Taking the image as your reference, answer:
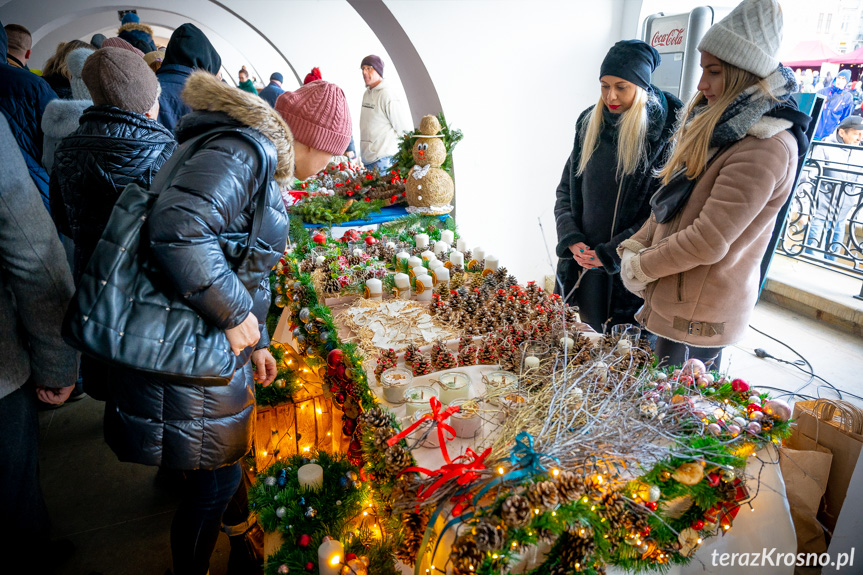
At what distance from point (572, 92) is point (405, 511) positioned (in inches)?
157

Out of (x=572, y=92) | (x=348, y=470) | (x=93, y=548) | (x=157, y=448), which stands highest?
(x=572, y=92)

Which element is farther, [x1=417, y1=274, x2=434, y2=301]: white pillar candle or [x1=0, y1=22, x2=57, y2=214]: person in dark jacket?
[x1=0, y1=22, x2=57, y2=214]: person in dark jacket

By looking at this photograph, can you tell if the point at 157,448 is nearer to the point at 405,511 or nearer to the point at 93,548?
the point at 405,511

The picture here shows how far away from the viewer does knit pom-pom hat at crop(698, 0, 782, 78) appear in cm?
154

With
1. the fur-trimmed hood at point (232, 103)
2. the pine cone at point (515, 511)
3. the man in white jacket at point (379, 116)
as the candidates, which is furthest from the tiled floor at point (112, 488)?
the man in white jacket at point (379, 116)

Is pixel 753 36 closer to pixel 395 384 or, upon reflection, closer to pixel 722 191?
pixel 722 191

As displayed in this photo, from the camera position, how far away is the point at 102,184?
1652mm

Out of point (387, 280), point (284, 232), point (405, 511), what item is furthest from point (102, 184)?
point (405, 511)

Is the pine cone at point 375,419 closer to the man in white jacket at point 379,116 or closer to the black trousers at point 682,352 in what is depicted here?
the black trousers at point 682,352

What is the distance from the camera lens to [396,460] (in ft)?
3.52

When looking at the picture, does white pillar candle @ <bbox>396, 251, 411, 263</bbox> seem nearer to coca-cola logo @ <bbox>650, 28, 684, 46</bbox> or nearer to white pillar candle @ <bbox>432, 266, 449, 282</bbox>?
white pillar candle @ <bbox>432, 266, 449, 282</bbox>

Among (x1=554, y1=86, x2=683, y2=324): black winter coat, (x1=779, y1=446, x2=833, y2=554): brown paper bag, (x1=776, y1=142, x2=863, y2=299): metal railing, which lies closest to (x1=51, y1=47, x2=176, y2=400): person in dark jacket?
(x1=554, y1=86, x2=683, y2=324): black winter coat

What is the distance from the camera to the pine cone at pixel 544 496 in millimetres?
887

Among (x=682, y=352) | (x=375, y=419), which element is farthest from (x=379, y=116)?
(x=375, y=419)
